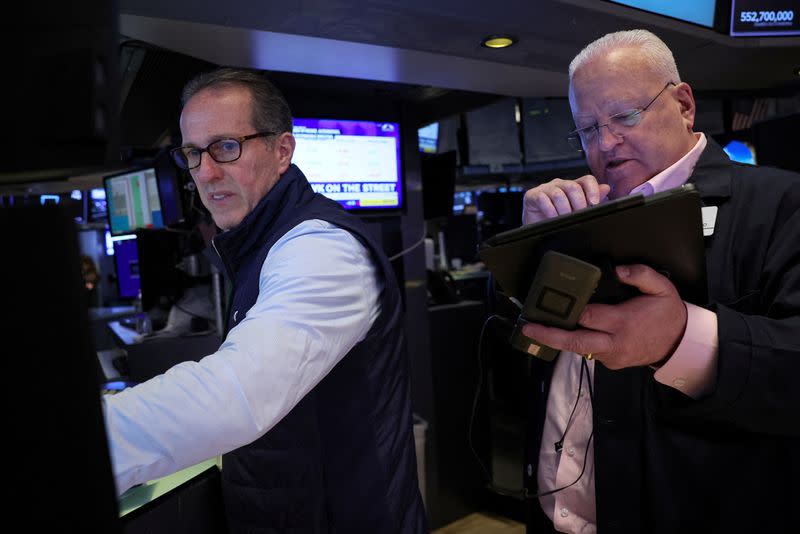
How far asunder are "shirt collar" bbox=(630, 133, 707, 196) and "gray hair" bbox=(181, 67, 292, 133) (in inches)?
38.1

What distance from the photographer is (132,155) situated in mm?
5352

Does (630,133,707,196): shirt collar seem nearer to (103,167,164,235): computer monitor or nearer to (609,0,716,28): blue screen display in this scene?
(609,0,716,28): blue screen display

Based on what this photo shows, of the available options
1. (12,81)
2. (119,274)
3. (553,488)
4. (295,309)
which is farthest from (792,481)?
(119,274)

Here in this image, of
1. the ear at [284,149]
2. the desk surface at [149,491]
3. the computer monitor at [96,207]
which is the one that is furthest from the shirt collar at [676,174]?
the computer monitor at [96,207]

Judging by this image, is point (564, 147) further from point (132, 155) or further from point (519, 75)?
point (132, 155)

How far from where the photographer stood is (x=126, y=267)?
4.38 m

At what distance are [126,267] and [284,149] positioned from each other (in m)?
3.35

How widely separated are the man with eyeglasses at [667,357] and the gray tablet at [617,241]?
0.07 feet

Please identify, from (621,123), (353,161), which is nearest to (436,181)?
(353,161)

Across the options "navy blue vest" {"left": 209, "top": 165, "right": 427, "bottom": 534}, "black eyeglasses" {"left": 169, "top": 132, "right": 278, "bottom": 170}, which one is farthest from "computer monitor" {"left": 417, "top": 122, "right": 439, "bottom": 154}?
"navy blue vest" {"left": 209, "top": 165, "right": 427, "bottom": 534}

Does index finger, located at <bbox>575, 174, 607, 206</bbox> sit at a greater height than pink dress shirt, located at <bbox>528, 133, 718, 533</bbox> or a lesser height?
greater

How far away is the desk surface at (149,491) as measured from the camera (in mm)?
1233

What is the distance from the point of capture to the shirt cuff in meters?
0.90

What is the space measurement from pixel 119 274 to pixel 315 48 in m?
3.06
